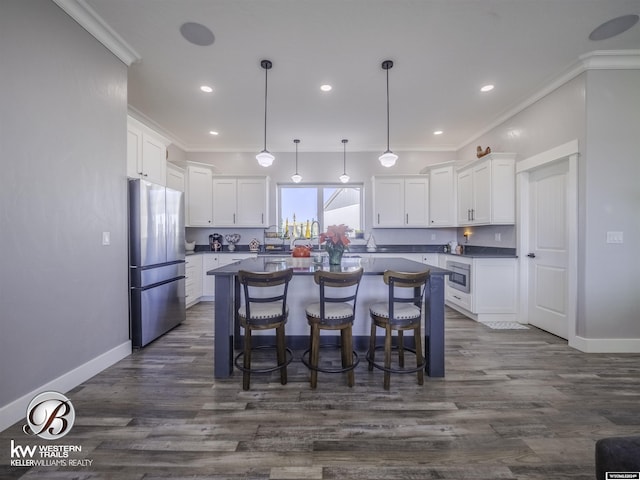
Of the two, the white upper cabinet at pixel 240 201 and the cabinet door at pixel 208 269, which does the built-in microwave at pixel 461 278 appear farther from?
the cabinet door at pixel 208 269

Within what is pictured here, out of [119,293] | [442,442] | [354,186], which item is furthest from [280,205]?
[442,442]

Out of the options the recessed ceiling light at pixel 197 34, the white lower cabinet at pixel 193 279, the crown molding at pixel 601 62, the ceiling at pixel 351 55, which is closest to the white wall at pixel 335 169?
the white lower cabinet at pixel 193 279

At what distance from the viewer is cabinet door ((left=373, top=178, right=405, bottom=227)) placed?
16.9 ft

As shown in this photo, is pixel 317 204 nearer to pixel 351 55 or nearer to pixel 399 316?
pixel 351 55

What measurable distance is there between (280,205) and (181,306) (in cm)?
276

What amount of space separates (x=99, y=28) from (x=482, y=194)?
192 inches

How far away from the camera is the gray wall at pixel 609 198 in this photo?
8.89 feet

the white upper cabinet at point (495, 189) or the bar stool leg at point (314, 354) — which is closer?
the bar stool leg at point (314, 354)

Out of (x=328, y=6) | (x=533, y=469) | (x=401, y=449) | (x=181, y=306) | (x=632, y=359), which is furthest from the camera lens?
(x=181, y=306)

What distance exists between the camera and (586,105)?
108 inches

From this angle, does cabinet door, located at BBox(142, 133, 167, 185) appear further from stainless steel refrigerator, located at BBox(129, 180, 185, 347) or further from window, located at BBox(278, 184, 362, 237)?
window, located at BBox(278, 184, 362, 237)

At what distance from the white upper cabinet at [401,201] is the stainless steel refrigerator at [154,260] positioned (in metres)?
3.49

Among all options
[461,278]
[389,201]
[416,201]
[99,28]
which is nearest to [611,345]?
[461,278]

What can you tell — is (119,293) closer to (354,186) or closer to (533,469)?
(533,469)
